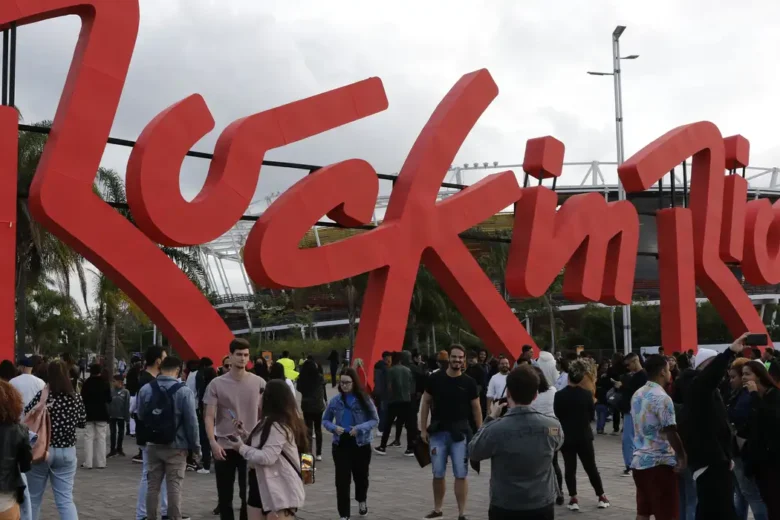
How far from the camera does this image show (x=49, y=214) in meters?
11.9

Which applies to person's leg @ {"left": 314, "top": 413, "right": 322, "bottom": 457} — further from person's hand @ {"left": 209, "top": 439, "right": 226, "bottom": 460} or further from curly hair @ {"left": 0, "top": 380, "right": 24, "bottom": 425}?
curly hair @ {"left": 0, "top": 380, "right": 24, "bottom": 425}

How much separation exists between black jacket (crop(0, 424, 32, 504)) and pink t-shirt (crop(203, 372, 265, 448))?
2075mm

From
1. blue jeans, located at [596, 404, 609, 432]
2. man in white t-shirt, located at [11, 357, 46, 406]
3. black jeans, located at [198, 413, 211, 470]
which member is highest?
man in white t-shirt, located at [11, 357, 46, 406]

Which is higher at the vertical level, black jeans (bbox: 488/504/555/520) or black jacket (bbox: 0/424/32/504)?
black jacket (bbox: 0/424/32/504)

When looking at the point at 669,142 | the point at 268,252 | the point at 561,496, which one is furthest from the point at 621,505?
the point at 669,142

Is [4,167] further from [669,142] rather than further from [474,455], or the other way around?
[669,142]

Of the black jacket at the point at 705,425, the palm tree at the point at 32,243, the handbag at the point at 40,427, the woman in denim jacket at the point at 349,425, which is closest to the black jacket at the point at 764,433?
the black jacket at the point at 705,425

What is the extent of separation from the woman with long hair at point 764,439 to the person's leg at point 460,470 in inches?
112

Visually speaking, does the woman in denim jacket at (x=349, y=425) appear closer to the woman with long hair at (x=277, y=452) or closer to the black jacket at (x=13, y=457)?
the woman with long hair at (x=277, y=452)

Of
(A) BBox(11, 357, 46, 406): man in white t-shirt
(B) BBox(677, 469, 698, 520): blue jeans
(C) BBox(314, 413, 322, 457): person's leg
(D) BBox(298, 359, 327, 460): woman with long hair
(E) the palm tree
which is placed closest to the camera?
(B) BBox(677, 469, 698, 520): blue jeans

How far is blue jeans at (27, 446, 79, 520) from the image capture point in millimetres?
7949

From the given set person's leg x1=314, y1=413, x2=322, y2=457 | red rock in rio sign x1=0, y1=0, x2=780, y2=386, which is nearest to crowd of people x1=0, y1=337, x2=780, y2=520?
red rock in rio sign x1=0, y1=0, x2=780, y2=386

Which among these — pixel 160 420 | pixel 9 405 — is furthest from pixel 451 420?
pixel 9 405

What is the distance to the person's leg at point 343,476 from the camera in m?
9.36
